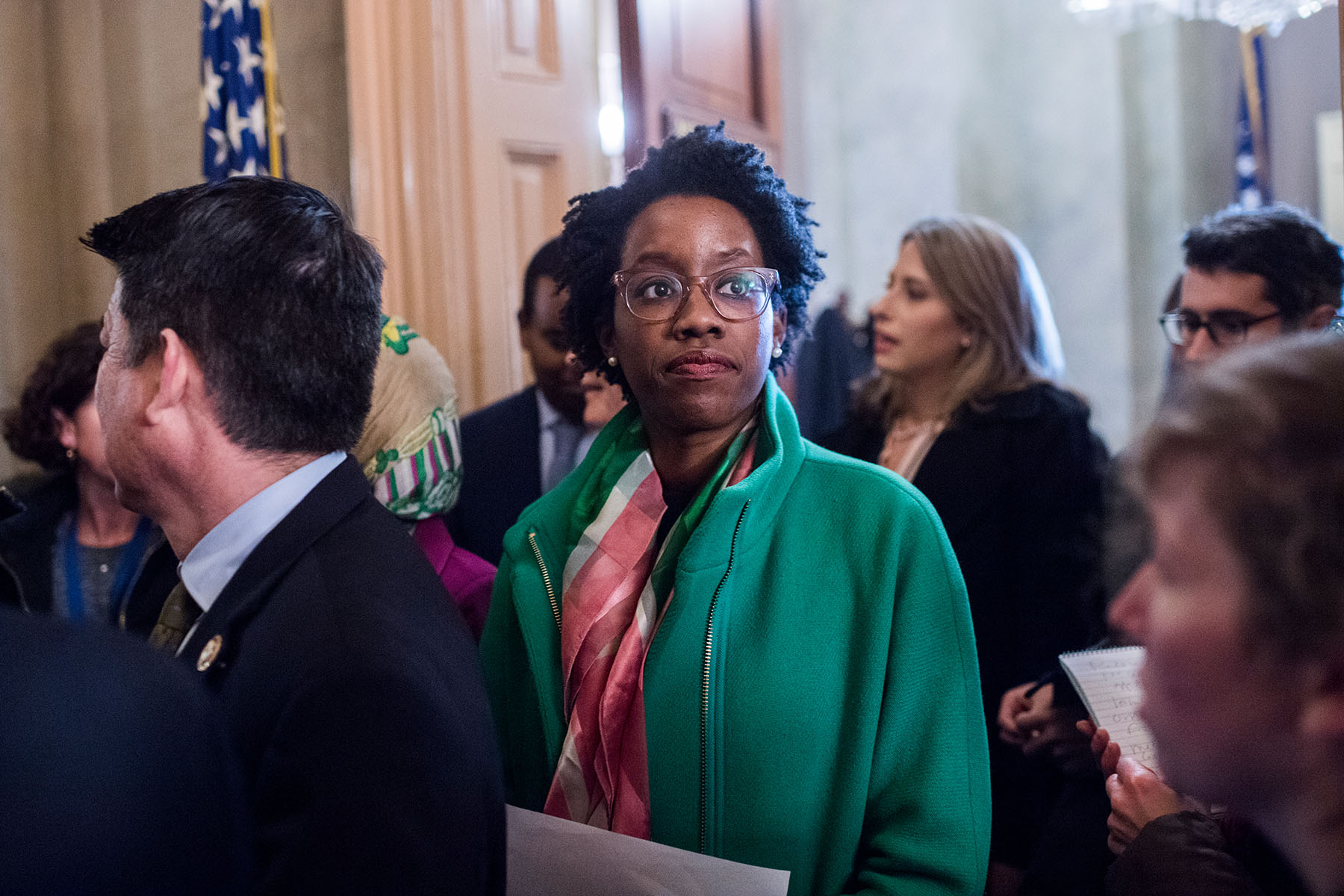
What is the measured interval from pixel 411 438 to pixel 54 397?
1.38 m

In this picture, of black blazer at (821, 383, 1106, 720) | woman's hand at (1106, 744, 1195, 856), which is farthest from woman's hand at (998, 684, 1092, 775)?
woman's hand at (1106, 744, 1195, 856)

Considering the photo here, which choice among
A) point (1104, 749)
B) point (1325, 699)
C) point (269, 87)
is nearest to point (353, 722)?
point (1325, 699)

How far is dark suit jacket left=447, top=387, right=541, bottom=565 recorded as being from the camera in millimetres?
2520

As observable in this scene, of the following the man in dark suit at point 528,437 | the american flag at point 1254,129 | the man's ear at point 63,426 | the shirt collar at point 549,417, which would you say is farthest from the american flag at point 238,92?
the american flag at point 1254,129

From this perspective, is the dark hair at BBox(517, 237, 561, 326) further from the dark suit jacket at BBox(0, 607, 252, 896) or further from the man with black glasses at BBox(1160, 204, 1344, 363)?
the dark suit jacket at BBox(0, 607, 252, 896)

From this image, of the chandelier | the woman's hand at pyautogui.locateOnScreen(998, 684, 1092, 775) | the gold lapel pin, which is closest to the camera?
the gold lapel pin

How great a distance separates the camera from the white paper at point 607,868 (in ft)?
3.73

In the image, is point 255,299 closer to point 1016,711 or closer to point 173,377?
point 173,377

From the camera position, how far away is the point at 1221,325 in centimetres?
215

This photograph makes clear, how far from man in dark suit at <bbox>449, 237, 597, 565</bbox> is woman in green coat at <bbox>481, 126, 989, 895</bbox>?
0.96 m

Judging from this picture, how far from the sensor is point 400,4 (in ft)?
9.90

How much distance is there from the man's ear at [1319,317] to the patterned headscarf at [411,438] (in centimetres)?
162

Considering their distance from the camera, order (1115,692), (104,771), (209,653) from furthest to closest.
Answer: (1115,692)
(209,653)
(104,771)

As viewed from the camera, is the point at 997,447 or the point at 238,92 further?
the point at 238,92
